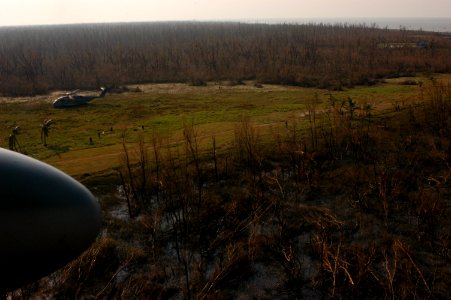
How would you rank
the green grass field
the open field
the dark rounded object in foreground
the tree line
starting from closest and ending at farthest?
the dark rounded object in foreground
the open field
the green grass field
the tree line

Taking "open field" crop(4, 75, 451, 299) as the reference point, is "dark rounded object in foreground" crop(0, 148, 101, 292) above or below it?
above

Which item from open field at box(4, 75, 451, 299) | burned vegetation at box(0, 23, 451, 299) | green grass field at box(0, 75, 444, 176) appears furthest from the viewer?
green grass field at box(0, 75, 444, 176)

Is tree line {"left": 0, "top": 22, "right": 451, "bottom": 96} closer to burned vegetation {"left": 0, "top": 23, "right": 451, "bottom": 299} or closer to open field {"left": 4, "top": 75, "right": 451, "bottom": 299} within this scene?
open field {"left": 4, "top": 75, "right": 451, "bottom": 299}

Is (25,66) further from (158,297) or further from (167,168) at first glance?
(158,297)

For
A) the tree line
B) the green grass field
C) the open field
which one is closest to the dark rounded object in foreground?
the open field

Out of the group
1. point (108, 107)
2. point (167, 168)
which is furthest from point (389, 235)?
point (108, 107)

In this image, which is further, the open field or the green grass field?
the green grass field

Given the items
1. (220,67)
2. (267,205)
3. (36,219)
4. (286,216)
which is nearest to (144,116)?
(267,205)
